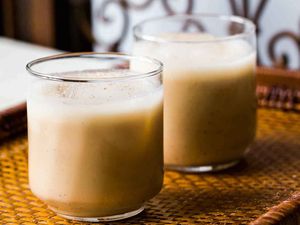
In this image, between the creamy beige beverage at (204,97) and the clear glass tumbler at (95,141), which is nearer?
the clear glass tumbler at (95,141)

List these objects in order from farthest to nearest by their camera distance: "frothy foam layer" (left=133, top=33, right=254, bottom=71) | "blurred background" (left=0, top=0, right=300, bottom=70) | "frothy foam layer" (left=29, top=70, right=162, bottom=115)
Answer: "blurred background" (left=0, top=0, right=300, bottom=70) < "frothy foam layer" (left=133, top=33, right=254, bottom=71) < "frothy foam layer" (left=29, top=70, right=162, bottom=115)

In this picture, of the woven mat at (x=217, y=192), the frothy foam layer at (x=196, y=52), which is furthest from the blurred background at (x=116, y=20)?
the frothy foam layer at (x=196, y=52)

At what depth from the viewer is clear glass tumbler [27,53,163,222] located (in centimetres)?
74

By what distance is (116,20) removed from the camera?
1753 mm

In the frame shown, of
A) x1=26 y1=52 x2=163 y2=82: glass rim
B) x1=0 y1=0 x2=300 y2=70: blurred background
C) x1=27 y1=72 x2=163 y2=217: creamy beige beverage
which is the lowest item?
x1=0 y1=0 x2=300 y2=70: blurred background

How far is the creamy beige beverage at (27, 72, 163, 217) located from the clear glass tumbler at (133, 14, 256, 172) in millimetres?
112

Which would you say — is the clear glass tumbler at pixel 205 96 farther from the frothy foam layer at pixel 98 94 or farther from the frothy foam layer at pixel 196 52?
the frothy foam layer at pixel 98 94

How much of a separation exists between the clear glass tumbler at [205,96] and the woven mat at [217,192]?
34 mm

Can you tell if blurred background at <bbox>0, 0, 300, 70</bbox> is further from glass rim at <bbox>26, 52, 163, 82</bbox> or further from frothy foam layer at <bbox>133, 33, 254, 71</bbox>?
glass rim at <bbox>26, 52, 163, 82</bbox>

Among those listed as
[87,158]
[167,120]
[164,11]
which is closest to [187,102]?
[167,120]

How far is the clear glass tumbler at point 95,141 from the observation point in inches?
29.0

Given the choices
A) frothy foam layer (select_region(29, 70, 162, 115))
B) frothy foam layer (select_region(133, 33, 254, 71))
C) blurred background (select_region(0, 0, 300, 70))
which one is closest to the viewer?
frothy foam layer (select_region(29, 70, 162, 115))

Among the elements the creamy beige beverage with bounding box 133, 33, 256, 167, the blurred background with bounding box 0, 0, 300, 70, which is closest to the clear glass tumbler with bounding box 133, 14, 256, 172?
the creamy beige beverage with bounding box 133, 33, 256, 167

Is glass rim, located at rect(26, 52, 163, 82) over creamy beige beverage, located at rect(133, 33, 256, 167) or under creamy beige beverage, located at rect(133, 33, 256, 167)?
over
